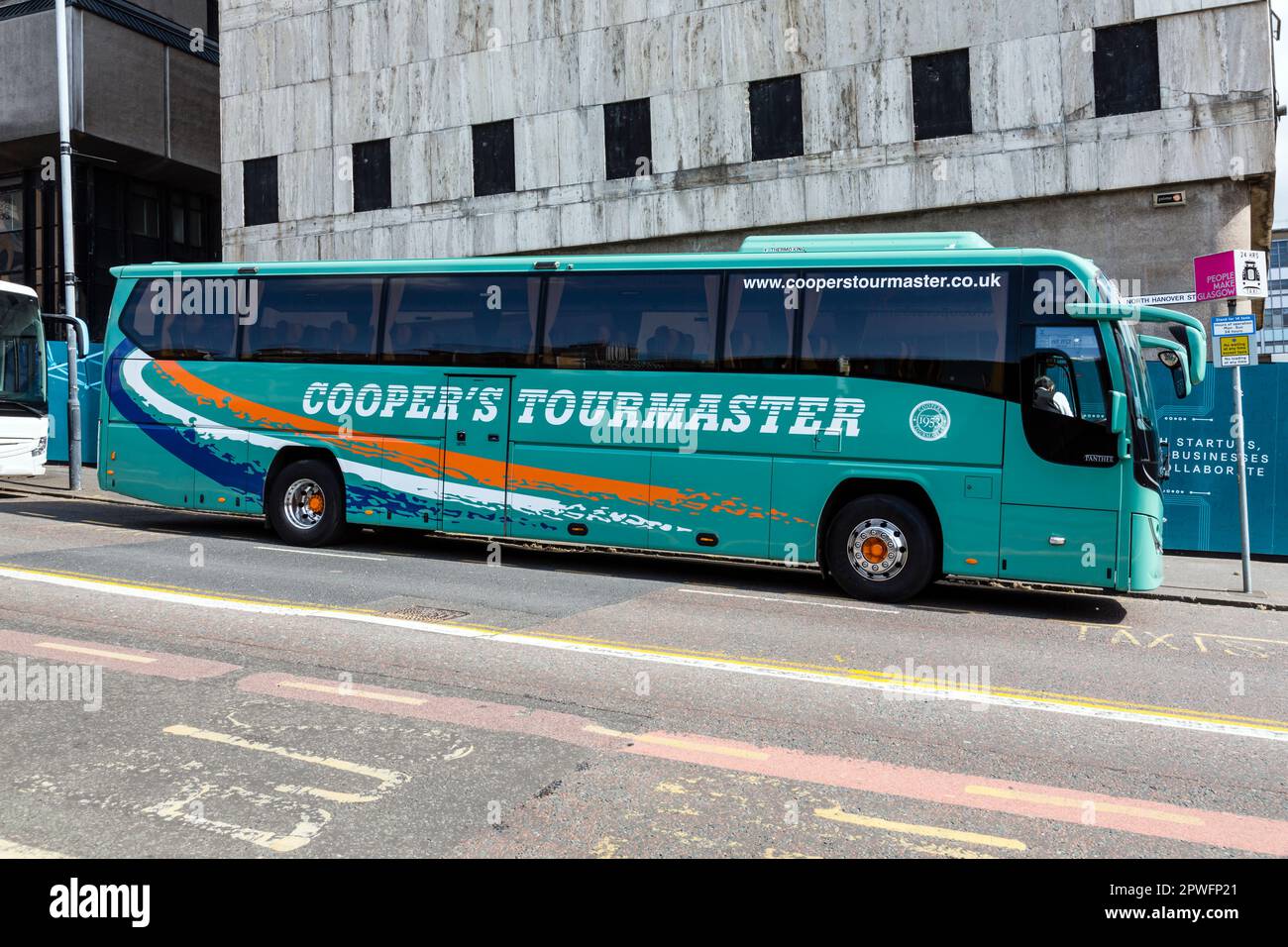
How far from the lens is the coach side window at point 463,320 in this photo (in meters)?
11.8

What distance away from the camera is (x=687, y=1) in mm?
24297

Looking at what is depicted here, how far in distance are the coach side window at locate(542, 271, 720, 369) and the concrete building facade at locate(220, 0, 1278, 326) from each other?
12641 millimetres

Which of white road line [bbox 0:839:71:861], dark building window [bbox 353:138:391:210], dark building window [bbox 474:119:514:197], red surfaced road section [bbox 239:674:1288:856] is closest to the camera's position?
white road line [bbox 0:839:71:861]

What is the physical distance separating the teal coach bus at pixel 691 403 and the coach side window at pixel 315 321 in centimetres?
3

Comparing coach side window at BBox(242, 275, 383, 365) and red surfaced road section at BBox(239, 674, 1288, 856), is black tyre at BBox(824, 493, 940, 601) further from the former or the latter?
coach side window at BBox(242, 275, 383, 365)

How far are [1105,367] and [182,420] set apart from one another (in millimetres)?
10520

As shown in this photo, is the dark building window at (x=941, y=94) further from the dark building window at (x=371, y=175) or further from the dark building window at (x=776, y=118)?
the dark building window at (x=371, y=175)

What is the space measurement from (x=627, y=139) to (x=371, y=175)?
7.62m

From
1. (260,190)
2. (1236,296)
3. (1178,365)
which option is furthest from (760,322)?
(260,190)

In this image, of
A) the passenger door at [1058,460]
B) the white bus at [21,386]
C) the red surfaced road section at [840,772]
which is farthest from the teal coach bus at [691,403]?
the red surfaced road section at [840,772]

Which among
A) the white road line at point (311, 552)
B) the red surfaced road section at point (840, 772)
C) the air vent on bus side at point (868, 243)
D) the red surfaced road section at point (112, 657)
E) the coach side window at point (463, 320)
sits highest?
the air vent on bus side at point (868, 243)

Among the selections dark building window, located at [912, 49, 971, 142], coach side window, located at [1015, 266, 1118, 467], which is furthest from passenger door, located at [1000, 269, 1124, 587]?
dark building window, located at [912, 49, 971, 142]

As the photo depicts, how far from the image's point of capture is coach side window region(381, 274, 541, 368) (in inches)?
464
